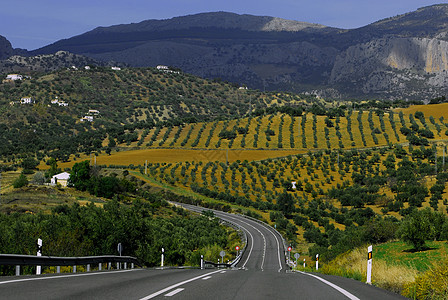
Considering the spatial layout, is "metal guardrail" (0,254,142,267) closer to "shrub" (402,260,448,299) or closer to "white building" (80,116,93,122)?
"shrub" (402,260,448,299)

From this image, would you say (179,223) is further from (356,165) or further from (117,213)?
(356,165)

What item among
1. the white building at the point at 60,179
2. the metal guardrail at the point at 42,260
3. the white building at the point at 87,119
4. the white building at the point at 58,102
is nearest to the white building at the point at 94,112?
the white building at the point at 87,119

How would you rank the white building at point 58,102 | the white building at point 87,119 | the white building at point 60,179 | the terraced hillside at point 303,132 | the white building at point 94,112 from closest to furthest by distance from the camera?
1. the white building at point 60,179
2. the terraced hillside at point 303,132
3. the white building at point 87,119
4. the white building at point 58,102
5. the white building at point 94,112

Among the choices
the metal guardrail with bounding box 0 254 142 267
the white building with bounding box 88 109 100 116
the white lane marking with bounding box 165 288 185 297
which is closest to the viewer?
the white lane marking with bounding box 165 288 185 297

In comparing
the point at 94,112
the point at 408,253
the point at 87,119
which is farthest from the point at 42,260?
the point at 94,112

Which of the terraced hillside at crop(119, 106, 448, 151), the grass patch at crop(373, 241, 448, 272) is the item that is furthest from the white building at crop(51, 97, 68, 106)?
the grass patch at crop(373, 241, 448, 272)

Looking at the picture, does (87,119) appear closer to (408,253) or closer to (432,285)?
(408,253)

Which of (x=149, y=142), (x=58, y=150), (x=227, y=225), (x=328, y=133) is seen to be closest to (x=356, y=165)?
(x=328, y=133)

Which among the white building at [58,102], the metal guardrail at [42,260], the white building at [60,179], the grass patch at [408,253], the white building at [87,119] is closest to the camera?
the metal guardrail at [42,260]

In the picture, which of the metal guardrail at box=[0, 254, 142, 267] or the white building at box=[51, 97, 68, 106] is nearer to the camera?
the metal guardrail at box=[0, 254, 142, 267]

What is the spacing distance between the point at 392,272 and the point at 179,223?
57.7 m

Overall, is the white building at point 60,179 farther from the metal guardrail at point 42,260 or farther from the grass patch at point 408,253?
the metal guardrail at point 42,260

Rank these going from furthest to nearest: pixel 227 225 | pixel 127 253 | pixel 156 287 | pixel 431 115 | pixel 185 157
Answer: pixel 431 115 → pixel 185 157 → pixel 227 225 → pixel 127 253 → pixel 156 287

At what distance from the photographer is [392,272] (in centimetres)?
1634
